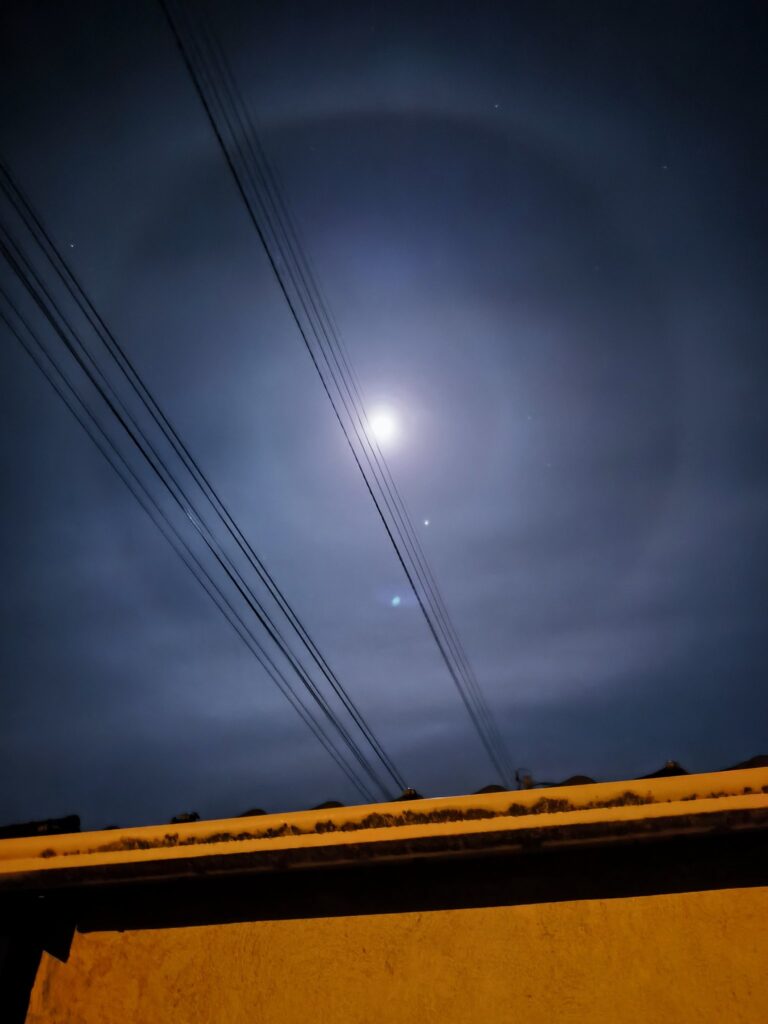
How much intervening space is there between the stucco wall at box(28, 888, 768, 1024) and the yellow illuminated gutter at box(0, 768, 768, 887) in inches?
17.5

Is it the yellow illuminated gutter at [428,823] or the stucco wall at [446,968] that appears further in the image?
the yellow illuminated gutter at [428,823]

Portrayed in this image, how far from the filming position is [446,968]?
2709 millimetres

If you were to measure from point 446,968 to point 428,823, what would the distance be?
2.22ft

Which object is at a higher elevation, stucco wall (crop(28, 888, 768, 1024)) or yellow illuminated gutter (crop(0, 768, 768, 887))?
yellow illuminated gutter (crop(0, 768, 768, 887))

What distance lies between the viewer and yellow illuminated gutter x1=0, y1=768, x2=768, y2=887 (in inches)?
105

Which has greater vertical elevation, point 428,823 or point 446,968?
point 428,823

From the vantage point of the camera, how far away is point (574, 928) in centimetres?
270

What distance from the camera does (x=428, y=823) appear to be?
2.93m

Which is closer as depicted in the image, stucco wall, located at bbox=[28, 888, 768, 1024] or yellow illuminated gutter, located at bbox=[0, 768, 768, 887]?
stucco wall, located at bbox=[28, 888, 768, 1024]

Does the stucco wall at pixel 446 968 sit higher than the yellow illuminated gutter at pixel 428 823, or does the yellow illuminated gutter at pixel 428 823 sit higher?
the yellow illuminated gutter at pixel 428 823

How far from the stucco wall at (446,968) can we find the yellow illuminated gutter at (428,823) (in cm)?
44

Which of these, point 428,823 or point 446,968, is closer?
point 446,968

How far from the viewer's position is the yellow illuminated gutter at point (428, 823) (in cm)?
267

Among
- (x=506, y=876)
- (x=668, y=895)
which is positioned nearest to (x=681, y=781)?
(x=668, y=895)
